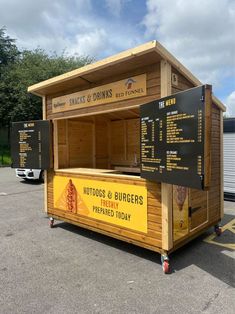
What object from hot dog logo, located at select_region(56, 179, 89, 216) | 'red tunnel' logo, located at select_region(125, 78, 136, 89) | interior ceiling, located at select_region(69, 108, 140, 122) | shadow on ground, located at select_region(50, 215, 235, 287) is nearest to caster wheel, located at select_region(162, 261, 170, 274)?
shadow on ground, located at select_region(50, 215, 235, 287)

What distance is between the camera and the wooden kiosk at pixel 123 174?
13.9 feet

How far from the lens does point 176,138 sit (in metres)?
3.70

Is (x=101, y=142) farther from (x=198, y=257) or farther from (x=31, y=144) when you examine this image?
(x=198, y=257)

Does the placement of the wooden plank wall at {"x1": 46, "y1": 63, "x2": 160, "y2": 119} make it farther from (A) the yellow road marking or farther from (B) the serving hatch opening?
(A) the yellow road marking

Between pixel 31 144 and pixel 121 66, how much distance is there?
3109 mm

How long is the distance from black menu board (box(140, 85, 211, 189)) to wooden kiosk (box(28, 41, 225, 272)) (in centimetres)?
12

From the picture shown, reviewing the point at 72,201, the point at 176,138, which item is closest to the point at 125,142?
the point at 72,201

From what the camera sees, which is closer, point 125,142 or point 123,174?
point 123,174

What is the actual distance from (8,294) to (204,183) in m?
2.68

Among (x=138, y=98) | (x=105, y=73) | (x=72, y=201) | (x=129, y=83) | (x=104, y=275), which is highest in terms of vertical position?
(x=105, y=73)

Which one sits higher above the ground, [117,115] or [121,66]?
[121,66]

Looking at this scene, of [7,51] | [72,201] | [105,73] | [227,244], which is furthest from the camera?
[7,51]

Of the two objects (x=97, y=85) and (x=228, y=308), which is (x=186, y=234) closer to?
(x=228, y=308)

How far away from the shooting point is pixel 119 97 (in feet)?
15.7
